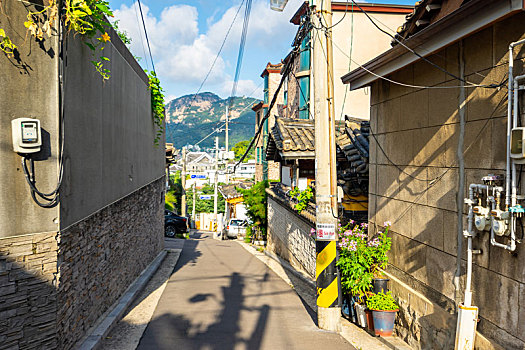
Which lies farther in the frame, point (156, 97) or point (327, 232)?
point (156, 97)

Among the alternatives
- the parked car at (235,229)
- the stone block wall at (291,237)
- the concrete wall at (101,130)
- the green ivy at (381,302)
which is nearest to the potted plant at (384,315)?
the green ivy at (381,302)

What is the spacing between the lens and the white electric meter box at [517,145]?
444 cm

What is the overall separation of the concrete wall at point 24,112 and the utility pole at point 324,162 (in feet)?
14.6

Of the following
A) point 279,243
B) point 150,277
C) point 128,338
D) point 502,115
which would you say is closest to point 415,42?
point 502,115

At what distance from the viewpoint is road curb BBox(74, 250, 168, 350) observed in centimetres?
636

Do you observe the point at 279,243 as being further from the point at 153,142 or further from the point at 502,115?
the point at 502,115

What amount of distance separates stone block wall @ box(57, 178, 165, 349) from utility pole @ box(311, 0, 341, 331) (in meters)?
3.80

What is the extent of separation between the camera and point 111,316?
7.75 m

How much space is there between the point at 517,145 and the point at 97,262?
6273 mm

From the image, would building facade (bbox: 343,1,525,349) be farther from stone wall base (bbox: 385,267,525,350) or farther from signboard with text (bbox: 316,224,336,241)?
signboard with text (bbox: 316,224,336,241)

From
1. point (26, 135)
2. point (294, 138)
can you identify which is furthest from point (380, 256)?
point (294, 138)

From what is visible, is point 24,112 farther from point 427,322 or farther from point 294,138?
point 294,138

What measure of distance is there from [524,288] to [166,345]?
5079 mm

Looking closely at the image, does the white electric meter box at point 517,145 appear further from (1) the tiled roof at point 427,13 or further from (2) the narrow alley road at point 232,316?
(2) the narrow alley road at point 232,316
